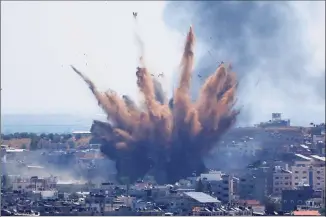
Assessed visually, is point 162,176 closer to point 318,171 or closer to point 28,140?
point 318,171

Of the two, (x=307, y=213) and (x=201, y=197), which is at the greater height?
(x=201, y=197)

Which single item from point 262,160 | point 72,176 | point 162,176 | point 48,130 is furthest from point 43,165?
point 48,130

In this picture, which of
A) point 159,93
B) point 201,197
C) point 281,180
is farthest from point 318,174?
point 201,197

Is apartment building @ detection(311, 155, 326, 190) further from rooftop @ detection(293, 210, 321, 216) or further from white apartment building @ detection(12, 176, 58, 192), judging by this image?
white apartment building @ detection(12, 176, 58, 192)

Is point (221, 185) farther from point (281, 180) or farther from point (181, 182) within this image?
point (281, 180)

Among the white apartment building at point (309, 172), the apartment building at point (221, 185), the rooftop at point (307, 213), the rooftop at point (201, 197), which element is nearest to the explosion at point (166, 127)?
the apartment building at point (221, 185)

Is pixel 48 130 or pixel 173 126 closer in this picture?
pixel 173 126
